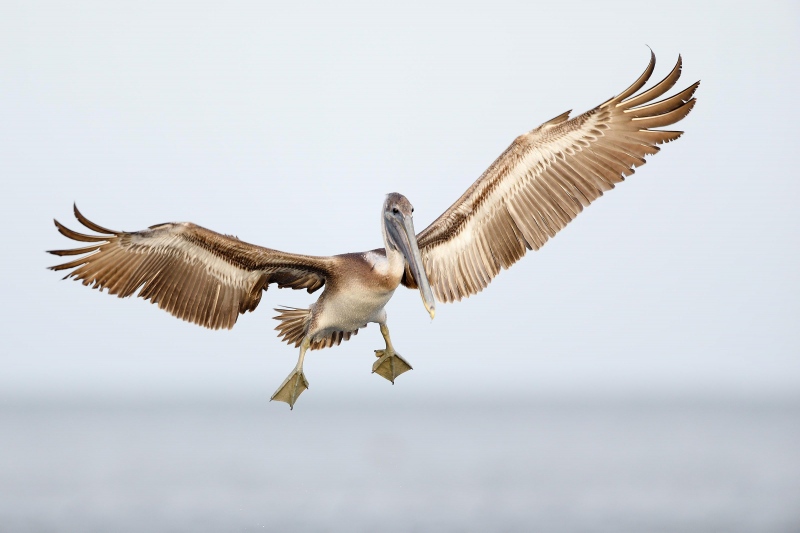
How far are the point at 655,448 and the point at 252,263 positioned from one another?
2433 cm

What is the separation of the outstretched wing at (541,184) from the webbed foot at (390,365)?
0.77 meters

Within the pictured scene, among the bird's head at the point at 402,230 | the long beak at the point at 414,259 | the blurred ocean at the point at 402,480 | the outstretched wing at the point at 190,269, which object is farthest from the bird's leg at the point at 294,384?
the blurred ocean at the point at 402,480

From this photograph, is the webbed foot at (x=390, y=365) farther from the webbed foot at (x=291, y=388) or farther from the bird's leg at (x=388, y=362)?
the webbed foot at (x=291, y=388)

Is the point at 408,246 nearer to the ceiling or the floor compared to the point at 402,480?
nearer to the floor

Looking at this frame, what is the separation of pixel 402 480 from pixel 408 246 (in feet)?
55.9

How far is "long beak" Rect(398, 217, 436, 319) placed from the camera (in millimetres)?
9828

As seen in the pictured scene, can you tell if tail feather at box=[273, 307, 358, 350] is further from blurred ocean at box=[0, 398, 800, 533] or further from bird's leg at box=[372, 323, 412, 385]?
blurred ocean at box=[0, 398, 800, 533]

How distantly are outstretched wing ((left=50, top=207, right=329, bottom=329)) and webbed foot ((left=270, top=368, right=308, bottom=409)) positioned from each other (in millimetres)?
828

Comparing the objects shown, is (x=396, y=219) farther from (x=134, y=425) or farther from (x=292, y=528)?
(x=134, y=425)

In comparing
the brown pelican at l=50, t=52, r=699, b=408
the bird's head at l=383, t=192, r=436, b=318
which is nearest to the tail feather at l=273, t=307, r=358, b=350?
the brown pelican at l=50, t=52, r=699, b=408

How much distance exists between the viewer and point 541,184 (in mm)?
11109

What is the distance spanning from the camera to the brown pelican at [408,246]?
10648 mm

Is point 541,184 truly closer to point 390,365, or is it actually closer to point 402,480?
point 390,365

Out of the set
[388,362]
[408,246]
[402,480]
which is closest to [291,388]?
[388,362]
